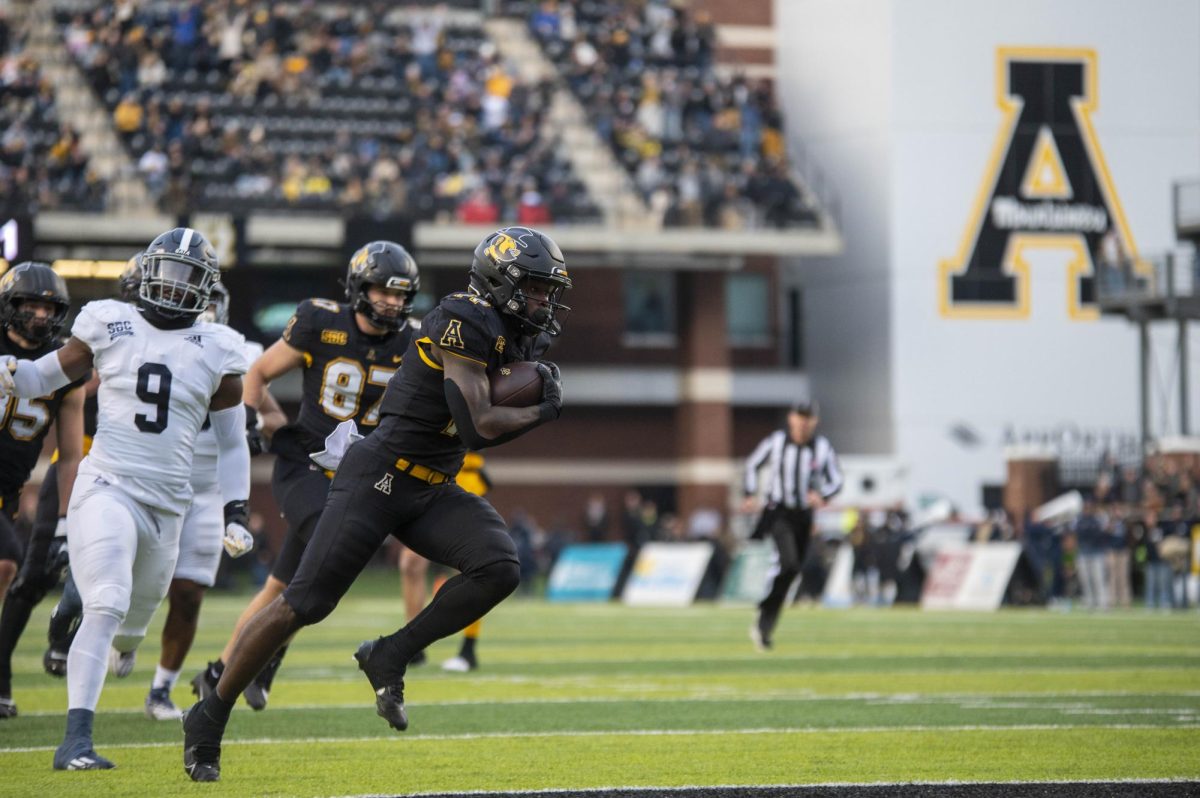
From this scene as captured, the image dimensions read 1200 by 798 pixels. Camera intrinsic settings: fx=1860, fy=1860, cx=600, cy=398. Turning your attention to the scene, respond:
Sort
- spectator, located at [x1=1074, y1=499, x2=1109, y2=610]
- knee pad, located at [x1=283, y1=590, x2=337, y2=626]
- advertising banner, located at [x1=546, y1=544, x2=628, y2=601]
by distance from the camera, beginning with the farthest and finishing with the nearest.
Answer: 1. advertising banner, located at [x1=546, y1=544, x2=628, y2=601]
2. spectator, located at [x1=1074, y1=499, x2=1109, y2=610]
3. knee pad, located at [x1=283, y1=590, x2=337, y2=626]

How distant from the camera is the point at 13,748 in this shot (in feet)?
25.0

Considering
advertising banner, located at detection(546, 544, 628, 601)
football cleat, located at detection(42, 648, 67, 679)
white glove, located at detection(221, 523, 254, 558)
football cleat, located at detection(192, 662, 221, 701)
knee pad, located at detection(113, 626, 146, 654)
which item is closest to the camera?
white glove, located at detection(221, 523, 254, 558)

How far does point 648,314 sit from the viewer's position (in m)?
37.8

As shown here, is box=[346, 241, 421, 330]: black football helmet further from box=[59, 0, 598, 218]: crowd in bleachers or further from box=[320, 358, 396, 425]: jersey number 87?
box=[59, 0, 598, 218]: crowd in bleachers

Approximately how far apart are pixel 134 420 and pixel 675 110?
1166 inches

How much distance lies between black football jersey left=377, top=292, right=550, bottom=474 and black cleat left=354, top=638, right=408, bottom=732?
701 millimetres

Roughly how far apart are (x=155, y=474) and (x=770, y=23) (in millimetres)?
34376

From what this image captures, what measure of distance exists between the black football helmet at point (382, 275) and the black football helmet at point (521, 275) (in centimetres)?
185

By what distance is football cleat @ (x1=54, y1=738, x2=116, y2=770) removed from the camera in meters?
6.85

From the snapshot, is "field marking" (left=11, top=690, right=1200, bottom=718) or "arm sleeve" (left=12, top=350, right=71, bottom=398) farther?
"field marking" (left=11, top=690, right=1200, bottom=718)

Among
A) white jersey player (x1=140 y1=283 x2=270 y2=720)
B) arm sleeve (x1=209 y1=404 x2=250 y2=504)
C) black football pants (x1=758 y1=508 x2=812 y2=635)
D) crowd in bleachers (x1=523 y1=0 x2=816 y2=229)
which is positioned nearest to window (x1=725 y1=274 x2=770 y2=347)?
crowd in bleachers (x1=523 y1=0 x2=816 y2=229)

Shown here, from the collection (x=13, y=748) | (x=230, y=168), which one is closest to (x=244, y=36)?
(x=230, y=168)

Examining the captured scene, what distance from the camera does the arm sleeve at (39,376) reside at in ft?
23.2

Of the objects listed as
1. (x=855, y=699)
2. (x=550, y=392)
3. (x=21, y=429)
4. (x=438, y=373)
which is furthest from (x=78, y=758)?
(x=855, y=699)
